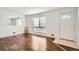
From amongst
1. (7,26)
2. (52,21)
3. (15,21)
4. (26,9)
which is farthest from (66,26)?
(7,26)

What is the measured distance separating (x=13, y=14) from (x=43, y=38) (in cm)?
69

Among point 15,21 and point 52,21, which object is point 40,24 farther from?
point 15,21

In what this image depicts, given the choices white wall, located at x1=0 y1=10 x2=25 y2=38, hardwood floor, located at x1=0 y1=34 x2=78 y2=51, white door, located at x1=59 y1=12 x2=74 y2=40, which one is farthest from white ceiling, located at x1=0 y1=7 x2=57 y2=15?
hardwood floor, located at x1=0 y1=34 x2=78 y2=51

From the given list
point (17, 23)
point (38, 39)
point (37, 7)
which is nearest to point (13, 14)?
point (17, 23)

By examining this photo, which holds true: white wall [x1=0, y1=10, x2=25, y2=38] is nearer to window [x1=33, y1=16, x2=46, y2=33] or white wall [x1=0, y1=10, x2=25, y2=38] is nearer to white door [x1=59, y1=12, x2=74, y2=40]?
window [x1=33, y1=16, x2=46, y2=33]

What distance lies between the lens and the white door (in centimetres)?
197

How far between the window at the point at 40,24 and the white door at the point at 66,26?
1.01 ft

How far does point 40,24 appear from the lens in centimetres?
207

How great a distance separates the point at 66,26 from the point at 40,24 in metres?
0.47

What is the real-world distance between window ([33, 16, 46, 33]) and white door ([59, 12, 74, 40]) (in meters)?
0.31

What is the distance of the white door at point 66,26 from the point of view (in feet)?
6.47

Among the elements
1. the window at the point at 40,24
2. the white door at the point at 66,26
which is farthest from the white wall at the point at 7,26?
the white door at the point at 66,26

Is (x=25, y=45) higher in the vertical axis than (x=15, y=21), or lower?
lower
